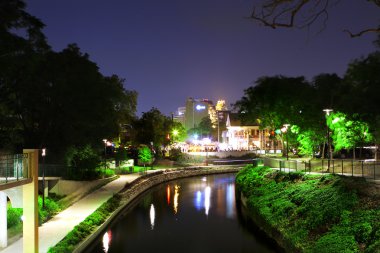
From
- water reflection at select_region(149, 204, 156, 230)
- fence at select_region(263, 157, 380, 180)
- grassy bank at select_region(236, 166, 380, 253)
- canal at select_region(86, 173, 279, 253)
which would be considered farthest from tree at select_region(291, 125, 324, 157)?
water reflection at select_region(149, 204, 156, 230)

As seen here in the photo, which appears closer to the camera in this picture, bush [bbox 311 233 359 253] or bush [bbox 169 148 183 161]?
bush [bbox 311 233 359 253]

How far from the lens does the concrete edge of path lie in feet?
74.5

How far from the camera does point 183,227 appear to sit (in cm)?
2880

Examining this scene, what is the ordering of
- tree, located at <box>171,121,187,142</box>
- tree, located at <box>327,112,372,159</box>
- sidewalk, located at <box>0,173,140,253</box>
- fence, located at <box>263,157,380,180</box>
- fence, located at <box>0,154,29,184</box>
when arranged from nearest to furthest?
fence, located at <box>0,154,29,184</box> → sidewalk, located at <box>0,173,140,253</box> → fence, located at <box>263,157,380,180</box> → tree, located at <box>327,112,372,159</box> → tree, located at <box>171,121,187,142</box>

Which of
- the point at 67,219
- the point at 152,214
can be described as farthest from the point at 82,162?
the point at 67,219

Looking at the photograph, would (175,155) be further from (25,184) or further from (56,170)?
(25,184)

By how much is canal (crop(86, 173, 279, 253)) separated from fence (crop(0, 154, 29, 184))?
7210 mm

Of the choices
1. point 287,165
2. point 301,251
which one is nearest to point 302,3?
point 301,251

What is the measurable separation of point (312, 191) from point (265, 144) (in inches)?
2776

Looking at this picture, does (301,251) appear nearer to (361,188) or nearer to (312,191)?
(361,188)

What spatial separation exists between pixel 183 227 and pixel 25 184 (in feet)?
49.3

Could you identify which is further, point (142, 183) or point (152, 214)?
point (142, 183)

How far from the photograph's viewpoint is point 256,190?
32.9 metres

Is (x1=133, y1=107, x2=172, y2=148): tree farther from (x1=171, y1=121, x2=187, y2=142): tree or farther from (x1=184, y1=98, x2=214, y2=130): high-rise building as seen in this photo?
(x1=184, y1=98, x2=214, y2=130): high-rise building
